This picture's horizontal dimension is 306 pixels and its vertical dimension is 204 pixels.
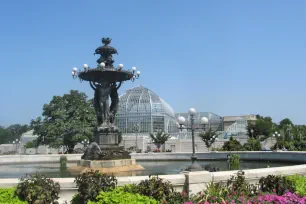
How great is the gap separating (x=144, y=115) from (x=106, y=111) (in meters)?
47.4

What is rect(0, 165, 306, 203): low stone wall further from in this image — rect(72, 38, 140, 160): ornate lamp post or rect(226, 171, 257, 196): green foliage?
rect(72, 38, 140, 160): ornate lamp post

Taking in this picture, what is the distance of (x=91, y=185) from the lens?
768 centimetres

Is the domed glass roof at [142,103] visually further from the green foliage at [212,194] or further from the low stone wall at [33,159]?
the green foliage at [212,194]

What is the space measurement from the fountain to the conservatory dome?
45792 mm

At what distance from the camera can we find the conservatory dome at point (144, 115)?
65.3m

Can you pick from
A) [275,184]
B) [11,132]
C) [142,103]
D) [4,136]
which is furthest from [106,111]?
[11,132]

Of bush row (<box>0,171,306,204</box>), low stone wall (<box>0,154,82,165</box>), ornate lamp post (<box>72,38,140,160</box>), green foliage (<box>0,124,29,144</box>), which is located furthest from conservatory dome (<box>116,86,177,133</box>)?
green foliage (<box>0,124,29,144</box>)

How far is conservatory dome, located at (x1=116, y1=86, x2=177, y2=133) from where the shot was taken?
214ft

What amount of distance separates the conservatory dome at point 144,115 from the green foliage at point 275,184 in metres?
55.3

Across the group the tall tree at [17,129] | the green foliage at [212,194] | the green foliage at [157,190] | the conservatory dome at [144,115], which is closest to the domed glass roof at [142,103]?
the conservatory dome at [144,115]

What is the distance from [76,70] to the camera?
1850 centimetres

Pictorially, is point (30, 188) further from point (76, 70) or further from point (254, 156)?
point (254, 156)

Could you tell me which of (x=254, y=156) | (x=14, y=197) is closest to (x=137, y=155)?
(x=254, y=156)

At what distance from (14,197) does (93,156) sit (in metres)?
9.59
